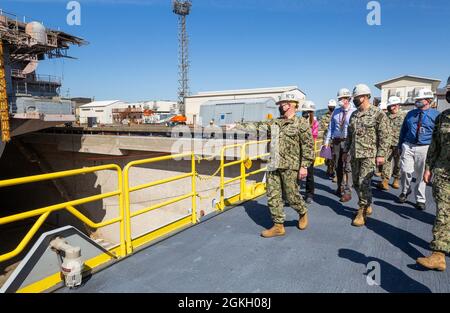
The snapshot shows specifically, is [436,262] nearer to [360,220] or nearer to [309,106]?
[360,220]

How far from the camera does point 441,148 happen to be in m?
3.08

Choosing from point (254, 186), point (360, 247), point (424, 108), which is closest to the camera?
point (360, 247)

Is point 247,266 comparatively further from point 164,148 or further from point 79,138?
point 79,138

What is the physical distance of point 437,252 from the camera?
3.04 meters

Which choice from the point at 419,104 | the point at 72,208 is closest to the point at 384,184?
the point at 419,104

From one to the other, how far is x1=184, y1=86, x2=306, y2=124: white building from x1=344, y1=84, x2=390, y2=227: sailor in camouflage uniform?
2718 cm

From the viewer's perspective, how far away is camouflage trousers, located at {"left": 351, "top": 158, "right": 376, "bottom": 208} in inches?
163

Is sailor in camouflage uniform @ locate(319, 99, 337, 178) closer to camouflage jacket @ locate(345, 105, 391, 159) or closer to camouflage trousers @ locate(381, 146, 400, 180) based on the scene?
camouflage trousers @ locate(381, 146, 400, 180)

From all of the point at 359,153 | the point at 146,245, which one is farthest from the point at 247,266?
the point at 359,153

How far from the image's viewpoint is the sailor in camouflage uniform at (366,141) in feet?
13.6

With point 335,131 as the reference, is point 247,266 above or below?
below

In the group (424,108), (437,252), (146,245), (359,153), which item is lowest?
(146,245)

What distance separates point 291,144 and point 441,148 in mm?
1666

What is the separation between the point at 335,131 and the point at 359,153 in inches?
68.0
